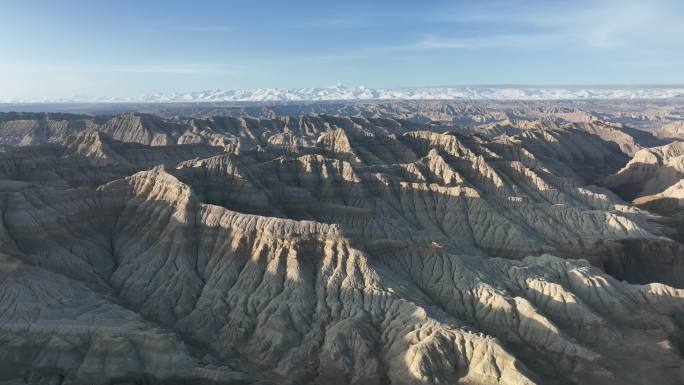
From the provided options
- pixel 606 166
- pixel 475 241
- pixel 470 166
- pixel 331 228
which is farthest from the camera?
pixel 606 166

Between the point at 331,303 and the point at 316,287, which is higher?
the point at 316,287

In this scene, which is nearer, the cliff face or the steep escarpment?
the cliff face

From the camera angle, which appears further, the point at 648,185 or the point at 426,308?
the point at 648,185

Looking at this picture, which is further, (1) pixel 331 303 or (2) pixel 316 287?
(2) pixel 316 287

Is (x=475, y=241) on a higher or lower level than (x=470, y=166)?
lower

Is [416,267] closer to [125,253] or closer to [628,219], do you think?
[125,253]

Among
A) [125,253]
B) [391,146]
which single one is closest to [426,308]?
[125,253]

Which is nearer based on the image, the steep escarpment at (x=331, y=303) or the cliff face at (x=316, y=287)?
the cliff face at (x=316, y=287)

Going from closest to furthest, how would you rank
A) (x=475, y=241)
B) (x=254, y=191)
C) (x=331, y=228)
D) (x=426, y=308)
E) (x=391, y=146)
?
(x=426, y=308) → (x=331, y=228) → (x=254, y=191) → (x=475, y=241) → (x=391, y=146)
